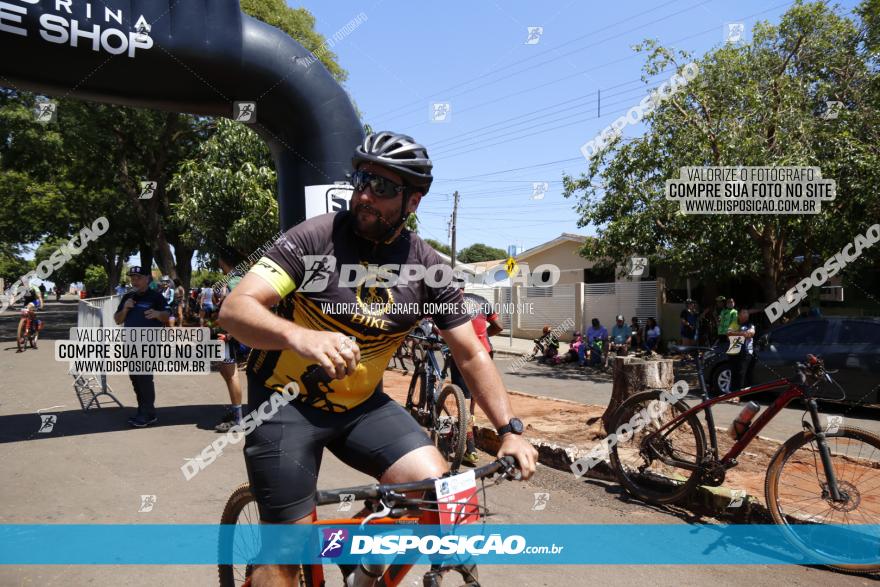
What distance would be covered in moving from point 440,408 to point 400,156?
4.08 m

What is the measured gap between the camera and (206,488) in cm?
508

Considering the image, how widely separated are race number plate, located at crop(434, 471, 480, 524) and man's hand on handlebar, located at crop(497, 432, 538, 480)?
239 mm

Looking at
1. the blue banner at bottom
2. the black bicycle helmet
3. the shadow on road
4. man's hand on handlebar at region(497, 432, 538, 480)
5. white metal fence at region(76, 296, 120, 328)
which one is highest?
the black bicycle helmet

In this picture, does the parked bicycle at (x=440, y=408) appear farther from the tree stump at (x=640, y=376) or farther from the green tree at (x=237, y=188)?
the green tree at (x=237, y=188)

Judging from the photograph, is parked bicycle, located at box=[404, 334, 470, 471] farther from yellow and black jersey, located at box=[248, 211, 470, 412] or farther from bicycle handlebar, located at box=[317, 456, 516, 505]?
bicycle handlebar, located at box=[317, 456, 516, 505]

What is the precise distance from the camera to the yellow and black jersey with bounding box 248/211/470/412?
7.23 feet

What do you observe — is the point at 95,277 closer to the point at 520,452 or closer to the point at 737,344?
the point at 737,344

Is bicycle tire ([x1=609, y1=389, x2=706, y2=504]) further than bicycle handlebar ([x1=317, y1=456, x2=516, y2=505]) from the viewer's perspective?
Yes

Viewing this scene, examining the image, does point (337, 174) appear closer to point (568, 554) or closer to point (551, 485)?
point (551, 485)

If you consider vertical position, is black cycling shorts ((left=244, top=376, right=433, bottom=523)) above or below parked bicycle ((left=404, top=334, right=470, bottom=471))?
above

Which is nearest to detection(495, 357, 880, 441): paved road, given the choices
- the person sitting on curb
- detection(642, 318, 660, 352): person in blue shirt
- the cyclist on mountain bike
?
the person sitting on curb

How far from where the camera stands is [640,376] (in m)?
6.04

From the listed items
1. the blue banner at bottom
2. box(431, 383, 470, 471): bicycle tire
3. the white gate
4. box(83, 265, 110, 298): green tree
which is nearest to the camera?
the blue banner at bottom

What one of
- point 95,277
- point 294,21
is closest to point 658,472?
point 294,21
